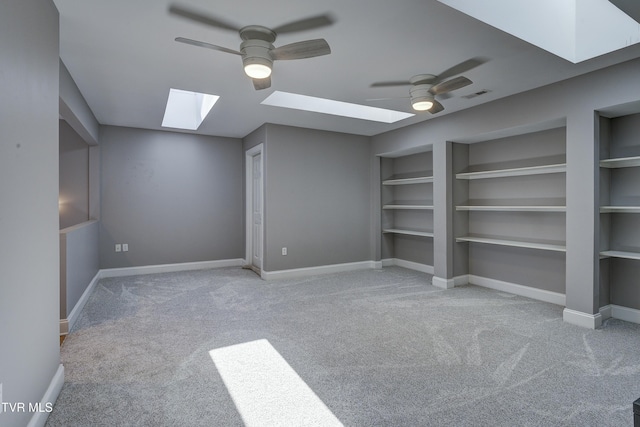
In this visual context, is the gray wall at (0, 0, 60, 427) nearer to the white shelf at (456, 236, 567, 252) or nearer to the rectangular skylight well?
the rectangular skylight well

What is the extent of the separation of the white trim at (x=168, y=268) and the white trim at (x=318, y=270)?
1.29 metres

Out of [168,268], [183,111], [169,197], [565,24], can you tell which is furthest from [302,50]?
[168,268]

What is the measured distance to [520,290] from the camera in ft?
14.2

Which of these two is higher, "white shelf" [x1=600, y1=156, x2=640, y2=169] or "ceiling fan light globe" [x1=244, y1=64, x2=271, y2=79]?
"ceiling fan light globe" [x1=244, y1=64, x2=271, y2=79]

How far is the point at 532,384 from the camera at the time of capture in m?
2.22

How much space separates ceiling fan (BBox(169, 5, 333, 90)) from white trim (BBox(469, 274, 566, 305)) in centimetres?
376

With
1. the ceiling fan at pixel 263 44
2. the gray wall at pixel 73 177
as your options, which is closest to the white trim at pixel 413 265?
the ceiling fan at pixel 263 44

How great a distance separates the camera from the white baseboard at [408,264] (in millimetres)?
5707

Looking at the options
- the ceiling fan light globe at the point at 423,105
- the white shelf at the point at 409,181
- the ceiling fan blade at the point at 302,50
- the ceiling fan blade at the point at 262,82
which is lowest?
the white shelf at the point at 409,181

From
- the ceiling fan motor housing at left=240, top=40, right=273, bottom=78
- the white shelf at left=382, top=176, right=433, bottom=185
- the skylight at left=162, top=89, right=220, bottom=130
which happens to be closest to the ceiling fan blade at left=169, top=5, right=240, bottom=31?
the ceiling fan motor housing at left=240, top=40, right=273, bottom=78

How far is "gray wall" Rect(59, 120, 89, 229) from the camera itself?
5059 millimetres

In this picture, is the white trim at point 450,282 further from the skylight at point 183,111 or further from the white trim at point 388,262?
the skylight at point 183,111

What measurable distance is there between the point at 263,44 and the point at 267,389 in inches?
94.8

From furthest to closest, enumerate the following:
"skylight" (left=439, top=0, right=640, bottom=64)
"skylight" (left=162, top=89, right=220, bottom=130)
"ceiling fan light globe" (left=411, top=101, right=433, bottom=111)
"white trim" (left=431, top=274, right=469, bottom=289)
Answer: "skylight" (left=162, top=89, right=220, bottom=130) < "white trim" (left=431, top=274, right=469, bottom=289) < "ceiling fan light globe" (left=411, top=101, right=433, bottom=111) < "skylight" (left=439, top=0, right=640, bottom=64)
